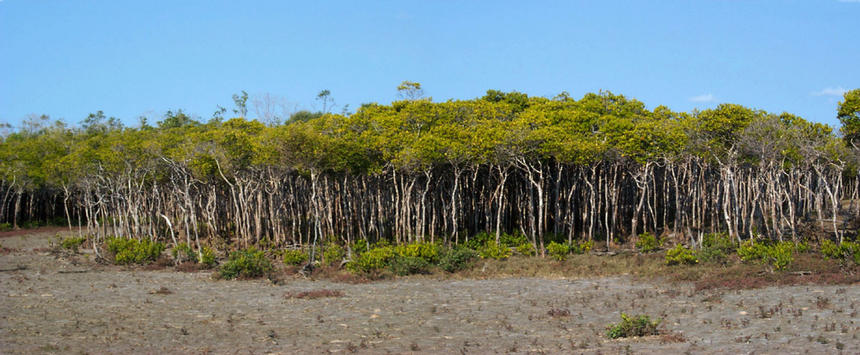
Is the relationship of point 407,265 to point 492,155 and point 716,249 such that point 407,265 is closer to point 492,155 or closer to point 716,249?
point 492,155

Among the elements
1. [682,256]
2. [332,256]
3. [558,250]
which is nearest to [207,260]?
[332,256]

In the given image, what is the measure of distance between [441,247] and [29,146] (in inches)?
1638

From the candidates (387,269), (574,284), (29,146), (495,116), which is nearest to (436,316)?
(574,284)

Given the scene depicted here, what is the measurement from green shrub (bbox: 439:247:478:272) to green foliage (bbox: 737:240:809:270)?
1085 centimetres

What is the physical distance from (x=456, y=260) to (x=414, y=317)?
1016 centimetres

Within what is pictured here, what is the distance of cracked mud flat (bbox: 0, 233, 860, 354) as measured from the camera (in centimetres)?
1503

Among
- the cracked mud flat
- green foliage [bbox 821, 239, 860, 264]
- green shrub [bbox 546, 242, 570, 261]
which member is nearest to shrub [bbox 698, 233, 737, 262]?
green foliage [bbox 821, 239, 860, 264]

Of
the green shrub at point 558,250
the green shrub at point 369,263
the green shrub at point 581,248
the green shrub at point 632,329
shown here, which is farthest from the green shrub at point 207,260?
the green shrub at point 632,329

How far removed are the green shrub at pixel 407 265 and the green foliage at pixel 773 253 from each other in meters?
12.5

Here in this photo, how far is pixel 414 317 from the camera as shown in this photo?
18922 mm

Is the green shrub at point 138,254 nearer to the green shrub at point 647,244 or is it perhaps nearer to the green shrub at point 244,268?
the green shrub at point 244,268

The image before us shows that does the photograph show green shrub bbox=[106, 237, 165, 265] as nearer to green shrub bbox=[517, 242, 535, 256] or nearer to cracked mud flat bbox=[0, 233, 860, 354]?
cracked mud flat bbox=[0, 233, 860, 354]

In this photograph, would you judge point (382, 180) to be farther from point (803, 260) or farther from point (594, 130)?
point (803, 260)

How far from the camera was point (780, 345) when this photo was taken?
46.3ft
